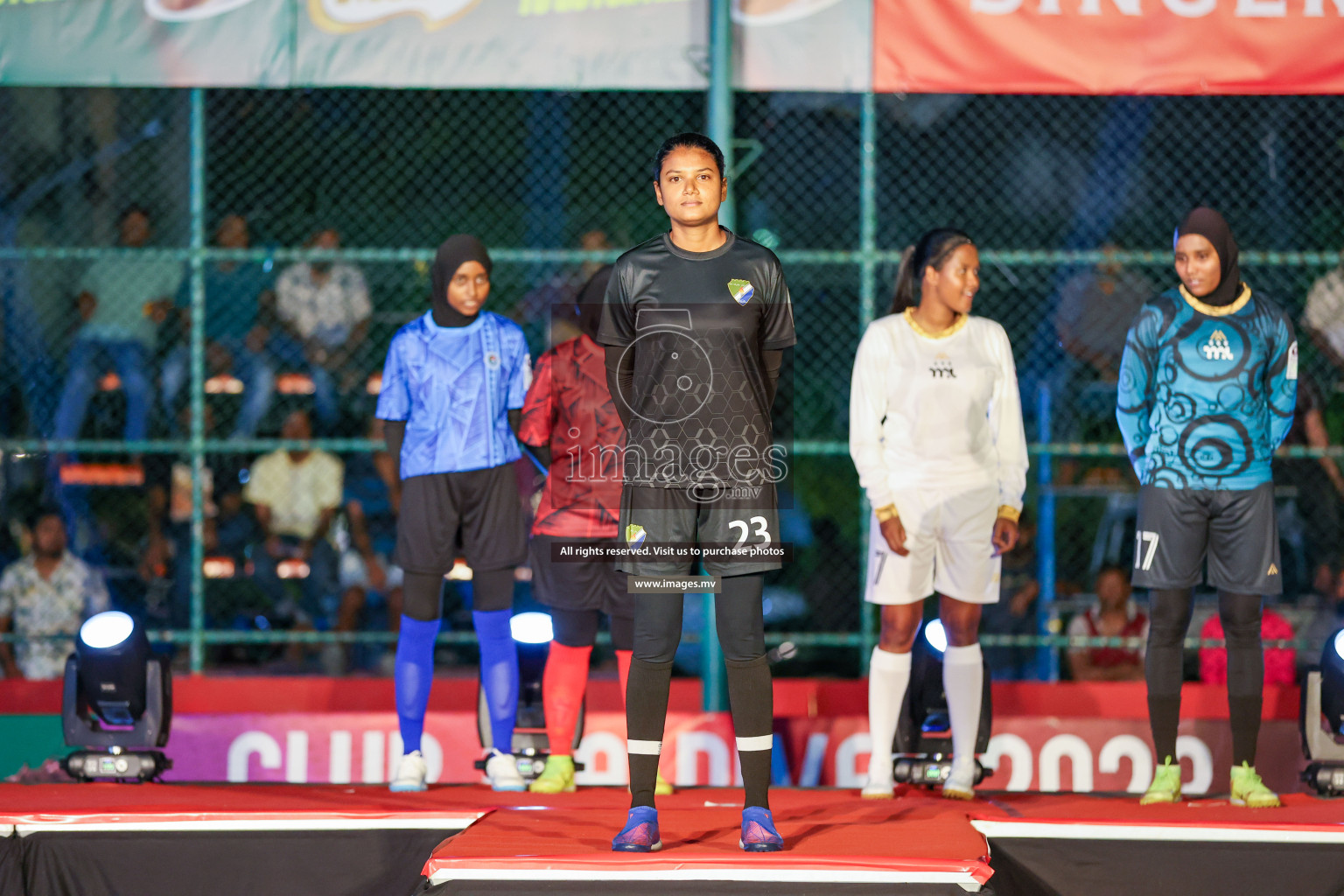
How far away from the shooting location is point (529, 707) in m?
5.20

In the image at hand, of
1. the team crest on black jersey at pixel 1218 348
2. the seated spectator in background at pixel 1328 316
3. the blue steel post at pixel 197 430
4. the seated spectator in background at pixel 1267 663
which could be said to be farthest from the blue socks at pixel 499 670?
the seated spectator in background at pixel 1328 316

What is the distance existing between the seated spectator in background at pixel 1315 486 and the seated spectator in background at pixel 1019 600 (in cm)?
137

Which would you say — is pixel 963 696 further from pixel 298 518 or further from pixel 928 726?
pixel 298 518

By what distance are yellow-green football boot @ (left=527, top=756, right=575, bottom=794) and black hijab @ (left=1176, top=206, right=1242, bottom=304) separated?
2.73m

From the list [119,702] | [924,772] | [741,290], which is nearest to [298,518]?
[119,702]

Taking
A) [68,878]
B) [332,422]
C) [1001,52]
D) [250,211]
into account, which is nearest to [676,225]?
[68,878]

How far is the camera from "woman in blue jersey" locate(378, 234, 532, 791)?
4863mm

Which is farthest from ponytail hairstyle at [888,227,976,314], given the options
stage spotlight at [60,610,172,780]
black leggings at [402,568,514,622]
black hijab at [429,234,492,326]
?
stage spotlight at [60,610,172,780]

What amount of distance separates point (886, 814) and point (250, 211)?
647cm

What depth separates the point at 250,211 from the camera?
353 inches

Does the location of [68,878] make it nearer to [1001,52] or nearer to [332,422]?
[332,422]

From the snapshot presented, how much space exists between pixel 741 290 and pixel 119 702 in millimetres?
3024

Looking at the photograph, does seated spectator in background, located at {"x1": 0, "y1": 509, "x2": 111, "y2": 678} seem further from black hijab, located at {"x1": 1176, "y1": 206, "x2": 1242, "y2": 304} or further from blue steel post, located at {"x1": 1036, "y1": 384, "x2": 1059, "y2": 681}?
black hijab, located at {"x1": 1176, "y1": 206, "x2": 1242, "y2": 304}

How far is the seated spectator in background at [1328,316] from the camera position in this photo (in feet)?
22.2
